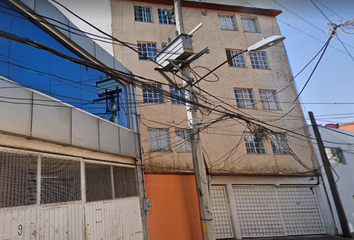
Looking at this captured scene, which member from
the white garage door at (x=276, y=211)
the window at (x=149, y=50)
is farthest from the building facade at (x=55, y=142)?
the white garage door at (x=276, y=211)

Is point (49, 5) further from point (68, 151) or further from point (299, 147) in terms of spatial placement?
point (299, 147)

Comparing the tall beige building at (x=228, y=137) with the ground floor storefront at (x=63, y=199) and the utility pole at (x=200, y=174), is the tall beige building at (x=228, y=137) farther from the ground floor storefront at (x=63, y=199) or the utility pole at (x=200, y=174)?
the ground floor storefront at (x=63, y=199)

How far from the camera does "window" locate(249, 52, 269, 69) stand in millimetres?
16047

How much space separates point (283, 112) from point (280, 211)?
6.07 meters

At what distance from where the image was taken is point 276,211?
41.2 ft

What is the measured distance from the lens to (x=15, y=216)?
4.43 metres

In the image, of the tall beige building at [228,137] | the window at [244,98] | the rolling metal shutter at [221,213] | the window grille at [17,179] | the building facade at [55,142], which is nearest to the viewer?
the window grille at [17,179]

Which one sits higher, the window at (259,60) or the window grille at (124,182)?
the window at (259,60)

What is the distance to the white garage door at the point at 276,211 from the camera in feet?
39.0

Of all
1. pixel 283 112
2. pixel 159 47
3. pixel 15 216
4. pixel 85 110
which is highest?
pixel 159 47

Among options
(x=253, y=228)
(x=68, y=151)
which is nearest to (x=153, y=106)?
(x=68, y=151)

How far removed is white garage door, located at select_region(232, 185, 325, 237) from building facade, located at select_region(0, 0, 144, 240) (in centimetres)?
612

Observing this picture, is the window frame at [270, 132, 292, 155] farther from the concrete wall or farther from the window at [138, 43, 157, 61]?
the window at [138, 43, 157, 61]

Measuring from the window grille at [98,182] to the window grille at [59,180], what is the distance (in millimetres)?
392
